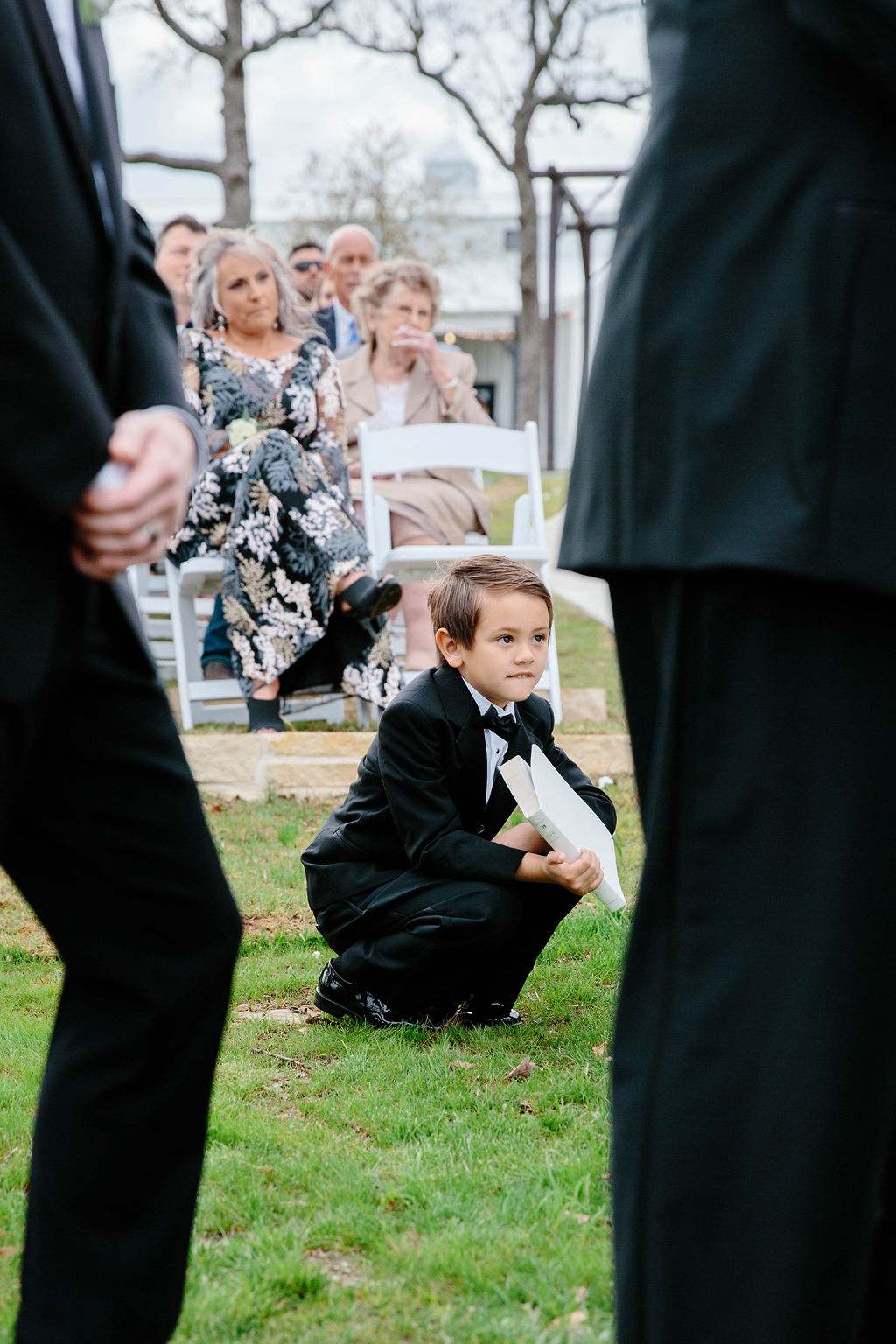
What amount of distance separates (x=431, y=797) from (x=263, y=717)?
2939 millimetres

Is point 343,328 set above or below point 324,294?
below

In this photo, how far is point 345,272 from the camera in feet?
26.3

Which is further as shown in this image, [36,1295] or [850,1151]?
[36,1295]

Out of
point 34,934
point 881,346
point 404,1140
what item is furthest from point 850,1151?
point 34,934

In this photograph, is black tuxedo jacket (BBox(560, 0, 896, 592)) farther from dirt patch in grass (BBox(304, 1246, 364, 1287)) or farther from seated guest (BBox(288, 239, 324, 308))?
seated guest (BBox(288, 239, 324, 308))

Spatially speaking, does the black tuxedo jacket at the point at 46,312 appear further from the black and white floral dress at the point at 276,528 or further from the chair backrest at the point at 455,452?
the chair backrest at the point at 455,452

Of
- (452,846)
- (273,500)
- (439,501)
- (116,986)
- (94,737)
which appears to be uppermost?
(94,737)

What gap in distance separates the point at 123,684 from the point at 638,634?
0.51 meters

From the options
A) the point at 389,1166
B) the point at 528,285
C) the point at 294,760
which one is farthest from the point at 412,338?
the point at 528,285

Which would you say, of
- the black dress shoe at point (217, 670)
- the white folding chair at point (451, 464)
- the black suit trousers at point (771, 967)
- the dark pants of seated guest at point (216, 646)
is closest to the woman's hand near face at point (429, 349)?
the white folding chair at point (451, 464)

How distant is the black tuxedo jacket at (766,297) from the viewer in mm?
1145

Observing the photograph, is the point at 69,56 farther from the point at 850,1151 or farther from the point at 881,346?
the point at 850,1151

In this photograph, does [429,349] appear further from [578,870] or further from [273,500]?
[578,870]

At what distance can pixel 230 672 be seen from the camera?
6.56 metres
